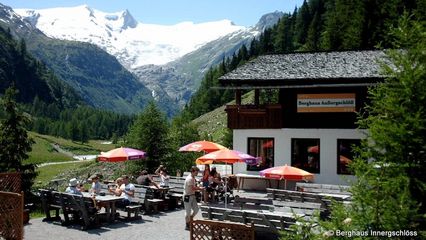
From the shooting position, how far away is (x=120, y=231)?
51.4 ft

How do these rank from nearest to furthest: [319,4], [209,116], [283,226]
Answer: [283,226], [209,116], [319,4]

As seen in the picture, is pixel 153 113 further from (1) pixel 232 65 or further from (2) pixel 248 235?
(1) pixel 232 65

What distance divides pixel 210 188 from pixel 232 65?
112m

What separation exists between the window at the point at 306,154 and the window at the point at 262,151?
1307 millimetres

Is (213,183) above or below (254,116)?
below

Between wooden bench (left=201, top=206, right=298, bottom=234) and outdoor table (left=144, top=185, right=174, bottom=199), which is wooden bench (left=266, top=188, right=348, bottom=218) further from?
outdoor table (left=144, top=185, right=174, bottom=199)

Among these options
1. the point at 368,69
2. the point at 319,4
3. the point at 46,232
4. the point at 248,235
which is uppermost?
the point at 319,4

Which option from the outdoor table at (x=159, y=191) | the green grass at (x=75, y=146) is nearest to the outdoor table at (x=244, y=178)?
the outdoor table at (x=159, y=191)

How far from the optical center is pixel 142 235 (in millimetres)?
15062

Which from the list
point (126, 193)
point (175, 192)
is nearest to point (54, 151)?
point (175, 192)

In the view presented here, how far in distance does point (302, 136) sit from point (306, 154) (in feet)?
3.51

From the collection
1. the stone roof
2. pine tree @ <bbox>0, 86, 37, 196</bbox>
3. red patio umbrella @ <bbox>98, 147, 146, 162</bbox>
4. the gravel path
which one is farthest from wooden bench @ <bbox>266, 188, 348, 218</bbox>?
pine tree @ <bbox>0, 86, 37, 196</bbox>

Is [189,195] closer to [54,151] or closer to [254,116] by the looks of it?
[254,116]

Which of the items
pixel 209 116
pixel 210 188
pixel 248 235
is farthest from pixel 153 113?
pixel 209 116
